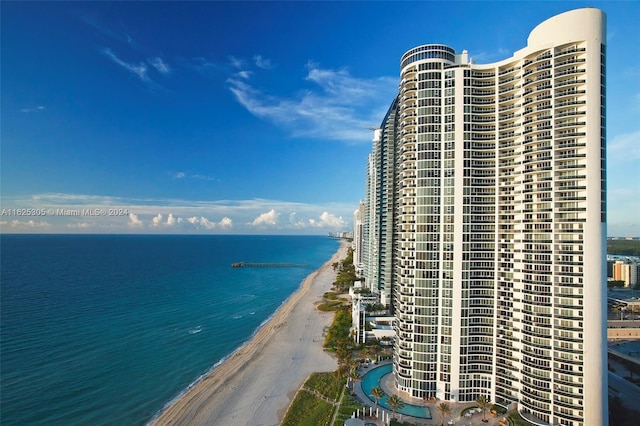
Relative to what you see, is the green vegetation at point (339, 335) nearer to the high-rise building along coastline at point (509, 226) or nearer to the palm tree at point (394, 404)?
the high-rise building along coastline at point (509, 226)

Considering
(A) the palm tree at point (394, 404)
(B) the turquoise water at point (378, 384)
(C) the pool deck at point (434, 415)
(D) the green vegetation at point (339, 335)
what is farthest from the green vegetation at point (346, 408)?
(D) the green vegetation at point (339, 335)

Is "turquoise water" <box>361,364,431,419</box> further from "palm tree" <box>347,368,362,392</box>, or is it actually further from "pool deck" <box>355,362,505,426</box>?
"palm tree" <box>347,368,362,392</box>

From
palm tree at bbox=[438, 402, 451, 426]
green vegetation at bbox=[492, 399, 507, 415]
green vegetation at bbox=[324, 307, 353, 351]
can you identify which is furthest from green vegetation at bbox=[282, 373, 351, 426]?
green vegetation at bbox=[492, 399, 507, 415]

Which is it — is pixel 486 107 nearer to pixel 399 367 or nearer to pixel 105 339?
pixel 399 367

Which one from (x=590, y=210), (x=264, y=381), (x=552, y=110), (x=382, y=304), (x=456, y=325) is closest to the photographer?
(x=590, y=210)

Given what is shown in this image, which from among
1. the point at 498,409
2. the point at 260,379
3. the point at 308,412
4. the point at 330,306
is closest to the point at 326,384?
the point at 308,412

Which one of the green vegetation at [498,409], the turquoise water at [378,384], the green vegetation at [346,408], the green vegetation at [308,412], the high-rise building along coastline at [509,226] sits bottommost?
the green vegetation at [308,412]

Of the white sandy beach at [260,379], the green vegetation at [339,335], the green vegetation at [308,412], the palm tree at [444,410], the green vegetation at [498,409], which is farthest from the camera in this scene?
the green vegetation at [339,335]

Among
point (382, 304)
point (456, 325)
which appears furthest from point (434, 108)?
point (382, 304)
